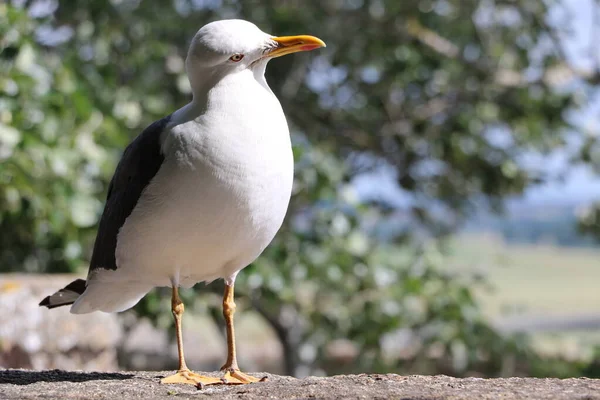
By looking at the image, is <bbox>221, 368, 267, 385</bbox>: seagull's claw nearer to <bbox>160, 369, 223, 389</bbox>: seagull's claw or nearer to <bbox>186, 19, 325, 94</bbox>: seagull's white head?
<bbox>160, 369, 223, 389</bbox>: seagull's claw

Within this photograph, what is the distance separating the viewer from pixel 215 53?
256 centimetres

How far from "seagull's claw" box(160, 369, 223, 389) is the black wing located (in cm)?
38

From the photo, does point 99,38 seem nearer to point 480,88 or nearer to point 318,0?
point 318,0

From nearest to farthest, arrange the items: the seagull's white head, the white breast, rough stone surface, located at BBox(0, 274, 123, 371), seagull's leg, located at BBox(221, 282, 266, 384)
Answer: the white breast, the seagull's white head, seagull's leg, located at BBox(221, 282, 266, 384), rough stone surface, located at BBox(0, 274, 123, 371)

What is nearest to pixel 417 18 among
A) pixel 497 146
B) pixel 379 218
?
pixel 497 146

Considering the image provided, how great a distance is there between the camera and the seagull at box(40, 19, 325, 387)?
8.04 feet

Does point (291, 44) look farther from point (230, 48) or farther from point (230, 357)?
point (230, 357)

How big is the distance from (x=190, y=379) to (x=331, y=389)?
0.47 meters

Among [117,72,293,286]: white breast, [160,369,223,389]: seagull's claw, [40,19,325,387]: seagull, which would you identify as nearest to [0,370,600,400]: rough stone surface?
[160,369,223,389]: seagull's claw

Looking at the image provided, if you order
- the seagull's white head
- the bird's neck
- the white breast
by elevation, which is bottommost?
the white breast

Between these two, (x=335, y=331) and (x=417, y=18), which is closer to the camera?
(x=335, y=331)

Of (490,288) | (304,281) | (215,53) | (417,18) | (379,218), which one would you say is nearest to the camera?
(215,53)

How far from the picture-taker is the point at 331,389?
2.38m

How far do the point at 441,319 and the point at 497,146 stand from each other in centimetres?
179
